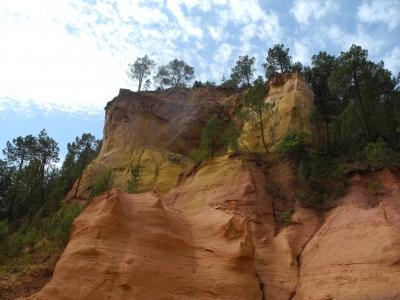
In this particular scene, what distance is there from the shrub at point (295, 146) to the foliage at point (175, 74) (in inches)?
1537

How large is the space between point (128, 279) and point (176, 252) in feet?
10.7

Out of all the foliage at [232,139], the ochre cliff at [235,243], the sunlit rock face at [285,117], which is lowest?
the ochre cliff at [235,243]

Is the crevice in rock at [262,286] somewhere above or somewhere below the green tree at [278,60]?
below

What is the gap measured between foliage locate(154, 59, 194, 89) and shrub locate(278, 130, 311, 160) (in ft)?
128

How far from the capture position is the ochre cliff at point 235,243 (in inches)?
760

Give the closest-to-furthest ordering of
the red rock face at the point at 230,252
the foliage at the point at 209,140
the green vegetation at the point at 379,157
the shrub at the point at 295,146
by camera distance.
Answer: the red rock face at the point at 230,252, the green vegetation at the point at 379,157, the shrub at the point at 295,146, the foliage at the point at 209,140

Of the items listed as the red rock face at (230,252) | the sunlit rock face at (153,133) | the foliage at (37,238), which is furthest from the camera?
the sunlit rock face at (153,133)

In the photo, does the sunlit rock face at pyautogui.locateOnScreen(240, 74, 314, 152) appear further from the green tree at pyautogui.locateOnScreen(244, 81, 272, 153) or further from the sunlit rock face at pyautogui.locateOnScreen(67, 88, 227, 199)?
the sunlit rock face at pyautogui.locateOnScreen(67, 88, 227, 199)

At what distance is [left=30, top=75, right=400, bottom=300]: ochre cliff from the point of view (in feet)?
63.3

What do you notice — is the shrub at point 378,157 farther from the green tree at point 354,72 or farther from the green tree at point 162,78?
the green tree at point 162,78

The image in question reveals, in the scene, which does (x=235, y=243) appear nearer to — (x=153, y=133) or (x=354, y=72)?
(x=354, y=72)

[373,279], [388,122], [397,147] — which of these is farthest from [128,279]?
[388,122]

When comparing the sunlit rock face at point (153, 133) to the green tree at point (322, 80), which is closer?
the green tree at point (322, 80)

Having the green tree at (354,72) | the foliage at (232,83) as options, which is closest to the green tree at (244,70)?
the foliage at (232,83)
